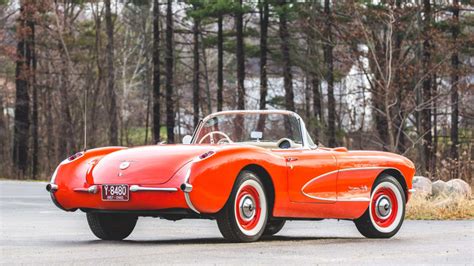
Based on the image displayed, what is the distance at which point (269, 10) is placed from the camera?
51.4 m

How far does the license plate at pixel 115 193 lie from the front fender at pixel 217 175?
71cm

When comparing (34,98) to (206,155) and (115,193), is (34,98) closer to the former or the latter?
(115,193)

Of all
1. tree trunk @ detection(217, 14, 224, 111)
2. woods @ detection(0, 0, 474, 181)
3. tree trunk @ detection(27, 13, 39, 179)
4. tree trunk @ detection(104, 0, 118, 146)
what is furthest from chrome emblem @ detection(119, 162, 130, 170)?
tree trunk @ detection(217, 14, 224, 111)

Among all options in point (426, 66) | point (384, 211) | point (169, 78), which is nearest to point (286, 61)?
point (169, 78)

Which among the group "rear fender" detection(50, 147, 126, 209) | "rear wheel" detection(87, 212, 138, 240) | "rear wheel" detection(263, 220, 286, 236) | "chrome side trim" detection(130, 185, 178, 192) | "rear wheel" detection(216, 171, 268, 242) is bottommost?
"rear wheel" detection(263, 220, 286, 236)

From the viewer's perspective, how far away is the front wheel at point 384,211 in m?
13.2

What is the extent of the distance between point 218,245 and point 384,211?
8.91ft

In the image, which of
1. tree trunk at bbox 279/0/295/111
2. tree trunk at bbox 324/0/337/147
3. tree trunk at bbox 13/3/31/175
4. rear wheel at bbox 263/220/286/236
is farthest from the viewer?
tree trunk at bbox 279/0/295/111

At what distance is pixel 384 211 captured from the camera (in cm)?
1345

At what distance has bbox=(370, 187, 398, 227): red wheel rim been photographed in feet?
44.0

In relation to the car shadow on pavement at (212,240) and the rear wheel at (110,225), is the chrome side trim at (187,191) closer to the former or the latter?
the car shadow on pavement at (212,240)

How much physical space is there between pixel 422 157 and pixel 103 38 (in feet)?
76.1

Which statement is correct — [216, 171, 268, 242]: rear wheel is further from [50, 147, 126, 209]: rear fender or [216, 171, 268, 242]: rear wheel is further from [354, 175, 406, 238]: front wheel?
[354, 175, 406, 238]: front wheel

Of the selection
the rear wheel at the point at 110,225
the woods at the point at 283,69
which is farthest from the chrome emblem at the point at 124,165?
the woods at the point at 283,69
